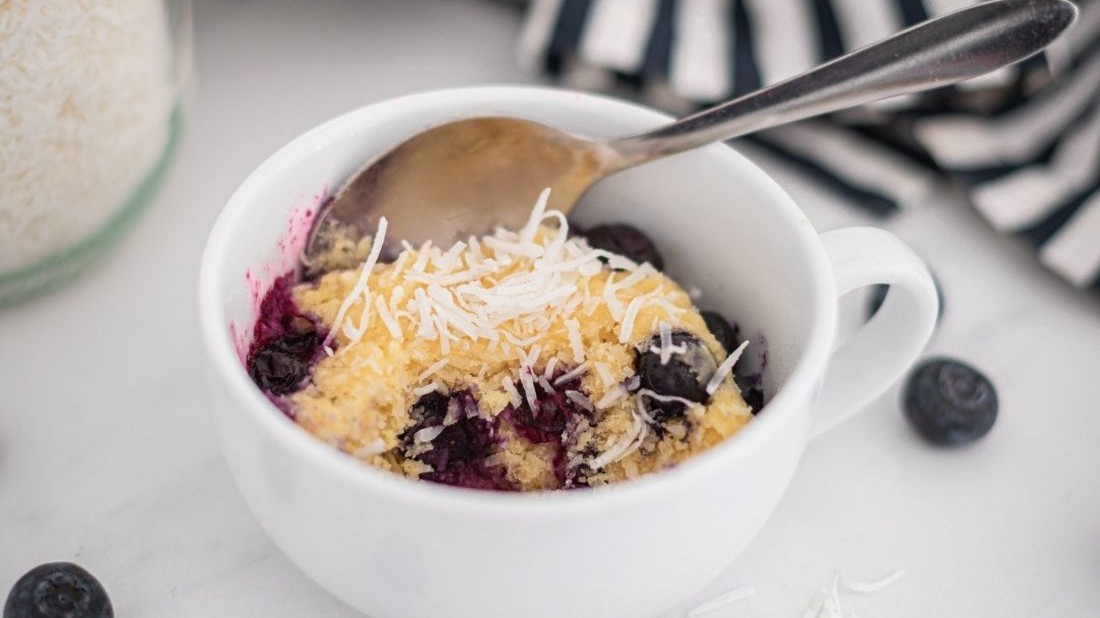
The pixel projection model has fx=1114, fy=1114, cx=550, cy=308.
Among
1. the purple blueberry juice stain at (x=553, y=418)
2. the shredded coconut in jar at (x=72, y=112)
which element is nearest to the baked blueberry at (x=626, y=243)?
the purple blueberry juice stain at (x=553, y=418)

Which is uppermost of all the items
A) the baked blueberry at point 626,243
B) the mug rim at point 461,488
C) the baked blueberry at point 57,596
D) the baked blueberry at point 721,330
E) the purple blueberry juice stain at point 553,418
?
the mug rim at point 461,488

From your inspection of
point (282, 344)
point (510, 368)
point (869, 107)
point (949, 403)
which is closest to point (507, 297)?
point (510, 368)

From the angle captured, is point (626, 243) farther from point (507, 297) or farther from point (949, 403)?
point (949, 403)

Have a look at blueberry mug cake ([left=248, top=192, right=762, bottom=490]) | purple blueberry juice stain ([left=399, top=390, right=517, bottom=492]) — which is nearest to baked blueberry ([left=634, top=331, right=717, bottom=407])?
blueberry mug cake ([left=248, top=192, right=762, bottom=490])

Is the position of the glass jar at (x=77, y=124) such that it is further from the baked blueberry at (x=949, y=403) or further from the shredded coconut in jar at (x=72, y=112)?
the baked blueberry at (x=949, y=403)

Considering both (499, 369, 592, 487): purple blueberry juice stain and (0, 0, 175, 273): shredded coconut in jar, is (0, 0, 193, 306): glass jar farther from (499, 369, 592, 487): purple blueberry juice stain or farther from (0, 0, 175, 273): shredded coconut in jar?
(499, 369, 592, 487): purple blueberry juice stain

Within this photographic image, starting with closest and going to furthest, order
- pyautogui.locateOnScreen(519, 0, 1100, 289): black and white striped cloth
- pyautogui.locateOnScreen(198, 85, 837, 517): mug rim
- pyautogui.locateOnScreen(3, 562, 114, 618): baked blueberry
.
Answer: pyautogui.locateOnScreen(198, 85, 837, 517): mug rim
pyautogui.locateOnScreen(3, 562, 114, 618): baked blueberry
pyautogui.locateOnScreen(519, 0, 1100, 289): black and white striped cloth

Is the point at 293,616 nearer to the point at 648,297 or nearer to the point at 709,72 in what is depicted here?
the point at 648,297
